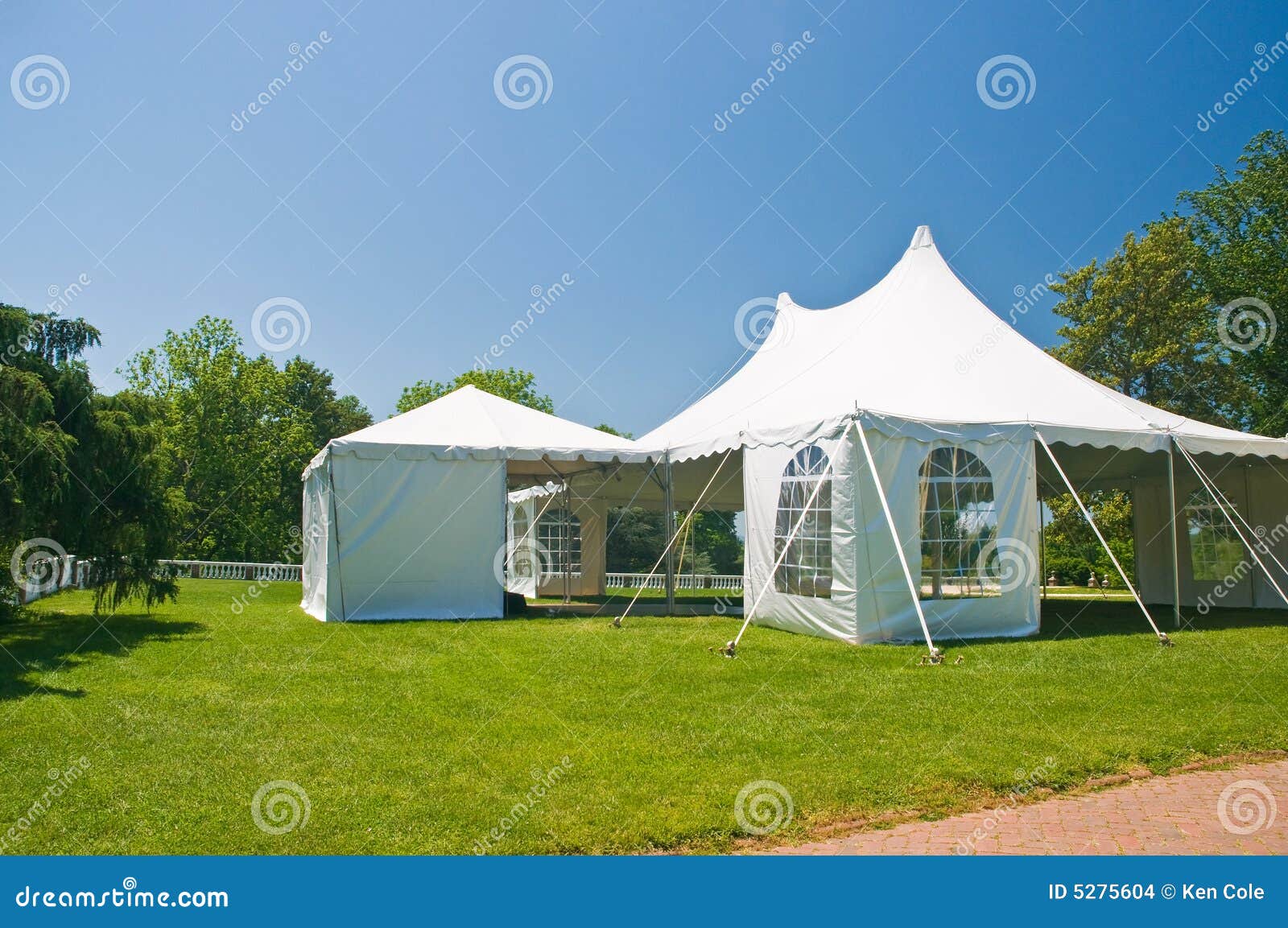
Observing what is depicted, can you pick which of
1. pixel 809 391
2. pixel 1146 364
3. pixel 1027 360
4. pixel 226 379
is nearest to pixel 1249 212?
pixel 1146 364

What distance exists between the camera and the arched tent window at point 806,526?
9336mm

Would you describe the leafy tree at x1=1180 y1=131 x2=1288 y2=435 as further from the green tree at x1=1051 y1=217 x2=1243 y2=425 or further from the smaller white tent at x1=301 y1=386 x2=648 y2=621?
the smaller white tent at x1=301 y1=386 x2=648 y2=621

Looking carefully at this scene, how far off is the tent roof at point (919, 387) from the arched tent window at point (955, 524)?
457 millimetres

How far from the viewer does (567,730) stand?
17.2 ft

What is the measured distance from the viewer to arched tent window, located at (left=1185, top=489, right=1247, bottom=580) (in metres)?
13.7

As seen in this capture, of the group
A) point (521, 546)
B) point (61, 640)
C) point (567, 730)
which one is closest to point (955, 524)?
point (567, 730)

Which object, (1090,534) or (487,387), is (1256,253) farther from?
(487,387)

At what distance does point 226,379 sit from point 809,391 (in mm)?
23188

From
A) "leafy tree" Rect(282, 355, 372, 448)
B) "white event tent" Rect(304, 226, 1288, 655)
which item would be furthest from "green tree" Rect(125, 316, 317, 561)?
"white event tent" Rect(304, 226, 1288, 655)

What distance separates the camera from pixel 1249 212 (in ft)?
72.8

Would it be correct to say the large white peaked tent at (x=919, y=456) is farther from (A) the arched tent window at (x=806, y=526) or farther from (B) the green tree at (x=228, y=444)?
(B) the green tree at (x=228, y=444)

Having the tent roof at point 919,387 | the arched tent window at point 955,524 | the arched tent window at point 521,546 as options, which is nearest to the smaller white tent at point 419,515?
the tent roof at point 919,387

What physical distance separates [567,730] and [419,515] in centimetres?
728

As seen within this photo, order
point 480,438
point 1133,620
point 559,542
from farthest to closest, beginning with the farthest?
point 559,542, point 480,438, point 1133,620
